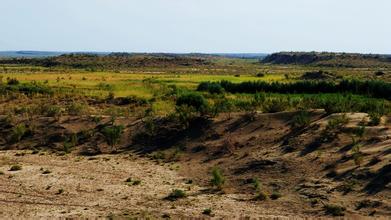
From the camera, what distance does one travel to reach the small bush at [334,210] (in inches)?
774

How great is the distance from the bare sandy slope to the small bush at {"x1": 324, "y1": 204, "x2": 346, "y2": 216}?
4.01 ft

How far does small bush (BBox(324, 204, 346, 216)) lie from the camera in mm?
19656

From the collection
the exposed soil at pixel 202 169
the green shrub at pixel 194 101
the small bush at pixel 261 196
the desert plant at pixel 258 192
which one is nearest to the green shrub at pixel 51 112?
the exposed soil at pixel 202 169

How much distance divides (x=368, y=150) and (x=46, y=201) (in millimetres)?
14268

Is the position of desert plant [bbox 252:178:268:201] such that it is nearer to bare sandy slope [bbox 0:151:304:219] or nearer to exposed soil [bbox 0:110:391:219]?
exposed soil [bbox 0:110:391:219]

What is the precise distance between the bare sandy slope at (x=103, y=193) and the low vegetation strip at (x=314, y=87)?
26918mm

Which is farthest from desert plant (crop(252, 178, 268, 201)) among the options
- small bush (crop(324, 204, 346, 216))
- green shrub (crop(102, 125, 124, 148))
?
green shrub (crop(102, 125, 124, 148))

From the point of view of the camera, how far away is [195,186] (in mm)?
24719

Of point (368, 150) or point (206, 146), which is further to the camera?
point (206, 146)

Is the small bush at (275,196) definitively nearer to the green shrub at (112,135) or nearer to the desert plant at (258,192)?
the desert plant at (258,192)

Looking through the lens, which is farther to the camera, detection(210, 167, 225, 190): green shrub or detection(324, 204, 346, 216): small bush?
detection(210, 167, 225, 190): green shrub

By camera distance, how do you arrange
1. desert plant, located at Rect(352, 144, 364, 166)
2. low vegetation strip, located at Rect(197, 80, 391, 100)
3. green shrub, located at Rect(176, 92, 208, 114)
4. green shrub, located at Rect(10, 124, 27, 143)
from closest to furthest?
desert plant, located at Rect(352, 144, 364, 166) < green shrub, located at Rect(10, 124, 27, 143) < green shrub, located at Rect(176, 92, 208, 114) < low vegetation strip, located at Rect(197, 80, 391, 100)

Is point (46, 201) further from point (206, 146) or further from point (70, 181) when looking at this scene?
point (206, 146)

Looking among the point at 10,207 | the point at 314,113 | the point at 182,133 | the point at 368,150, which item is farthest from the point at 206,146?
the point at 10,207
